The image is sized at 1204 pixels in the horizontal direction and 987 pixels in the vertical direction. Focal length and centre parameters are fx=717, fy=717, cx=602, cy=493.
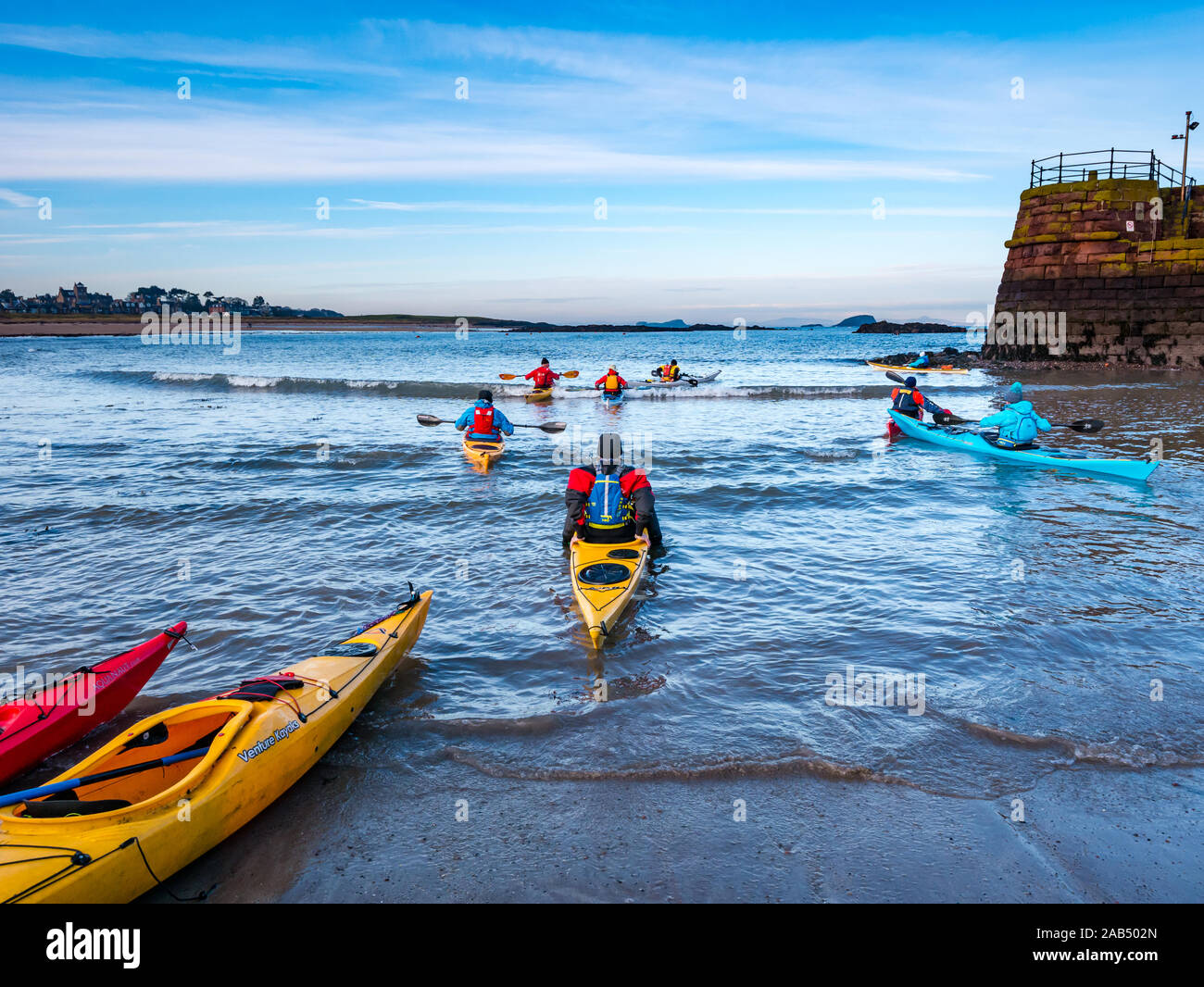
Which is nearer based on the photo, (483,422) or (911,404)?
(483,422)

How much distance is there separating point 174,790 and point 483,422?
12.8 m

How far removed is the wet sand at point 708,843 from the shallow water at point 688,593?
265mm

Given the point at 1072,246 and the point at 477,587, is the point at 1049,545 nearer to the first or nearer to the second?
the point at 477,587

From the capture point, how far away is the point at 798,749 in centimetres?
523

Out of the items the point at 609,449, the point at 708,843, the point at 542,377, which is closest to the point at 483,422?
the point at 609,449

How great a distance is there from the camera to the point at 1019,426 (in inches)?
610

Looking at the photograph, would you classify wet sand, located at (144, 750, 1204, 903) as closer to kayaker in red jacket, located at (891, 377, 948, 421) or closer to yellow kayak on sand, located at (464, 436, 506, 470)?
yellow kayak on sand, located at (464, 436, 506, 470)

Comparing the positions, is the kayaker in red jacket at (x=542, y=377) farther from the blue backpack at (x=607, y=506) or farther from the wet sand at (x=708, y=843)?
the wet sand at (x=708, y=843)

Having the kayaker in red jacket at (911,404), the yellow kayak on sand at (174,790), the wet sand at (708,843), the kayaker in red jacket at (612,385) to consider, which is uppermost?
the kayaker in red jacket at (612,385)

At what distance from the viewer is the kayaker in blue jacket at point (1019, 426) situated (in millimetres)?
15477

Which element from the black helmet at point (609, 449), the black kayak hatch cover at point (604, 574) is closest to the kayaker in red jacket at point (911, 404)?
the black helmet at point (609, 449)

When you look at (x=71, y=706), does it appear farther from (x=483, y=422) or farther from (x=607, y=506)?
(x=483, y=422)
